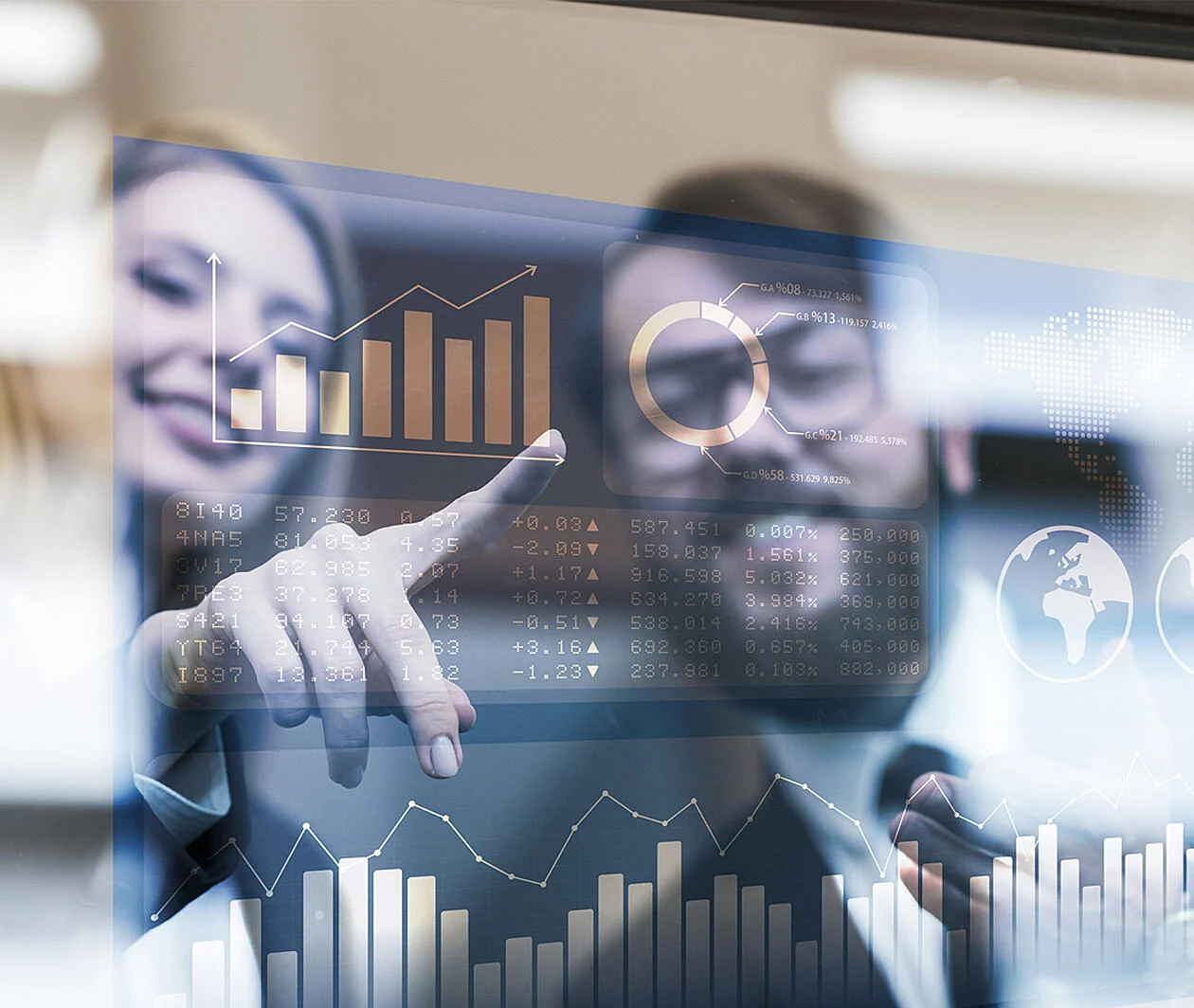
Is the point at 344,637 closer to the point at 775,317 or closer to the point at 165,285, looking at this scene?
the point at 165,285

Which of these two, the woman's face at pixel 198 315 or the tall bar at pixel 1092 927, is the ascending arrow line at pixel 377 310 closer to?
the woman's face at pixel 198 315

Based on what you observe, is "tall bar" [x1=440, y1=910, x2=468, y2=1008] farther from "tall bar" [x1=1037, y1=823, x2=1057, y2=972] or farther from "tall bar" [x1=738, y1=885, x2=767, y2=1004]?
"tall bar" [x1=1037, y1=823, x2=1057, y2=972]

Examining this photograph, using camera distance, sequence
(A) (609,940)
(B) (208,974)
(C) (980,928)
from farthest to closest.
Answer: (C) (980,928)
(A) (609,940)
(B) (208,974)

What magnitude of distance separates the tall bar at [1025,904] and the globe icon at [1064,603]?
0.57 feet

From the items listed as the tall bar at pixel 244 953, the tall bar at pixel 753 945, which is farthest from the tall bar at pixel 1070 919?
the tall bar at pixel 244 953

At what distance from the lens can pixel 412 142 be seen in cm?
83

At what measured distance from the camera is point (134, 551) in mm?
741

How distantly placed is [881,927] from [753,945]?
137mm

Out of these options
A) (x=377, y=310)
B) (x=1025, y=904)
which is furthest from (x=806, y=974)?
(x=377, y=310)

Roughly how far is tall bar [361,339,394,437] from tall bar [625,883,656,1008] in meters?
0.46

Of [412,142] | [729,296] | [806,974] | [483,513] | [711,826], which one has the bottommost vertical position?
[806,974]

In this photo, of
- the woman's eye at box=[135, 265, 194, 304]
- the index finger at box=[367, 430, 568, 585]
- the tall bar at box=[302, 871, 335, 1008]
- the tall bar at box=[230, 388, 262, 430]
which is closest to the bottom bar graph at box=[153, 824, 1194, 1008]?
the tall bar at box=[302, 871, 335, 1008]

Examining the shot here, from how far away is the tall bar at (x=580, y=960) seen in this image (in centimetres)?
85

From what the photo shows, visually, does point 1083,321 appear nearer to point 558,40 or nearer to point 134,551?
point 558,40
